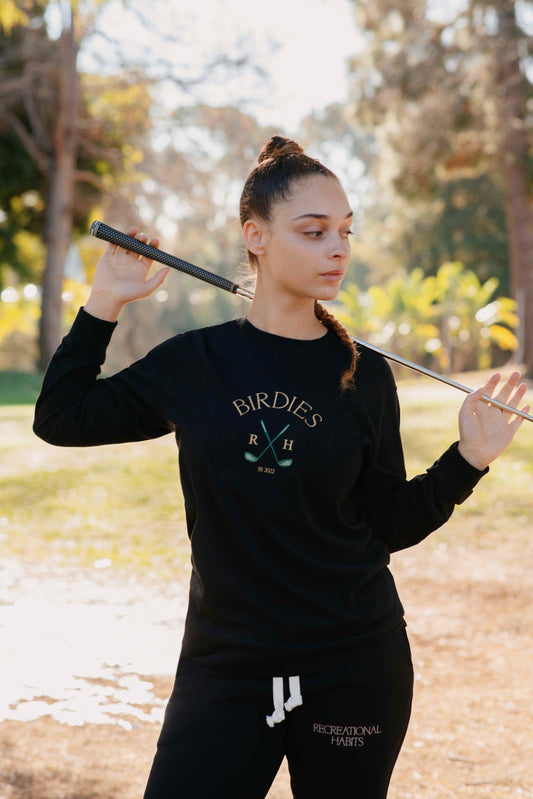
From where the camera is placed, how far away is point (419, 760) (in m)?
3.59

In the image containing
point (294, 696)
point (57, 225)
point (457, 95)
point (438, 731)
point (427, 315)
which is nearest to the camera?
point (294, 696)

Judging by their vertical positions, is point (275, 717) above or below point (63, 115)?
below

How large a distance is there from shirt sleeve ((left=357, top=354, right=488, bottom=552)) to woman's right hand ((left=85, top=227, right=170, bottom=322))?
22.3 inches

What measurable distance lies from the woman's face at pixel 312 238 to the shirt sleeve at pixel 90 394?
0.33 meters

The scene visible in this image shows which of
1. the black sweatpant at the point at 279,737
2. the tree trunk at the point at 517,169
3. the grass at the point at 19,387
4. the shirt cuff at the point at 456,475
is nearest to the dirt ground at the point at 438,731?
the black sweatpant at the point at 279,737

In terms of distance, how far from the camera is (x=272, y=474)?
1.82 metres

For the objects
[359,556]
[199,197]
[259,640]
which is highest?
[199,197]

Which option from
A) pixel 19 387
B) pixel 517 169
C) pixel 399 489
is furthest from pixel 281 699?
pixel 517 169

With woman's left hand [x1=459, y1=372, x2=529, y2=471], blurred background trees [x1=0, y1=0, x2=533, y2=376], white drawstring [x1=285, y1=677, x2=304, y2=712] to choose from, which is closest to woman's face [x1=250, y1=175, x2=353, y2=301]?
woman's left hand [x1=459, y1=372, x2=529, y2=471]

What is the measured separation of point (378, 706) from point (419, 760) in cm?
197

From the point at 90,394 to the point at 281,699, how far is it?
71 centimetres

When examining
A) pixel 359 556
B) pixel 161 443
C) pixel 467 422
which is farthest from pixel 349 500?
pixel 161 443

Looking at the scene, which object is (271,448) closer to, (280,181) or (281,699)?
(281,699)

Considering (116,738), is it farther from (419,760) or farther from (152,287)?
(152,287)
